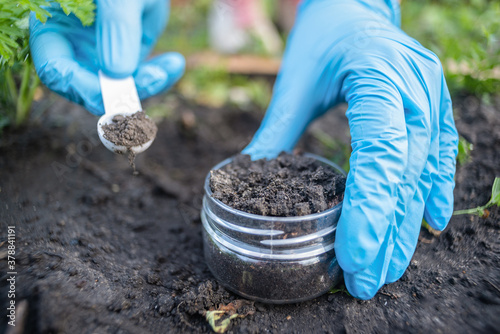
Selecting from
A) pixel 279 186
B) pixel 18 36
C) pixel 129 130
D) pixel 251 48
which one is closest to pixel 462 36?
pixel 251 48

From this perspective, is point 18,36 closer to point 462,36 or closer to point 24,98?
point 24,98

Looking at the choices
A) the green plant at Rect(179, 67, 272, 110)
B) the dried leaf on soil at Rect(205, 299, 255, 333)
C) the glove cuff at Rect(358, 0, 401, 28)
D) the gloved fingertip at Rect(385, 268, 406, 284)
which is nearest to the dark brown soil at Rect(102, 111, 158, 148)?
the dried leaf on soil at Rect(205, 299, 255, 333)

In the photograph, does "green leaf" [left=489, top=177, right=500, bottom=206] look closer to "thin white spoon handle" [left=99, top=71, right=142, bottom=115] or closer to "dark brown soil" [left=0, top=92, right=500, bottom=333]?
"dark brown soil" [left=0, top=92, right=500, bottom=333]

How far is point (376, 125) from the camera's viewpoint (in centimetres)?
145

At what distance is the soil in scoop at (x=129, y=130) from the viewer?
1509mm

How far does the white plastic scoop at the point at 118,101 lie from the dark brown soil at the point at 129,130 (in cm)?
3

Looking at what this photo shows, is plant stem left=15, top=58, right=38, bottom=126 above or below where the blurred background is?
above

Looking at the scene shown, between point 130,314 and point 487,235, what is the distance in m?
1.65

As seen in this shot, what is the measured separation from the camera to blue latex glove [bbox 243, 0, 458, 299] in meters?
1.35

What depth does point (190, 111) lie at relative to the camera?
319 cm

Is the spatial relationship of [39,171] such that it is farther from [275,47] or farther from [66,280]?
[275,47]

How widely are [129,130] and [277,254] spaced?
32.7 inches

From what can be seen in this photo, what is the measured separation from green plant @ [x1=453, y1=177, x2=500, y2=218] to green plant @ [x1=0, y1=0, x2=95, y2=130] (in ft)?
6.85

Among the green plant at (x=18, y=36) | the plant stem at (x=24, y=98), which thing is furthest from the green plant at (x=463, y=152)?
the plant stem at (x=24, y=98)
